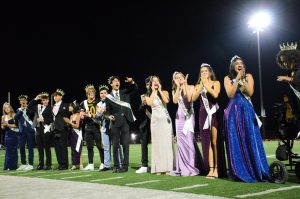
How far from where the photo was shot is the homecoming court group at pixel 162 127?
7.40 metres

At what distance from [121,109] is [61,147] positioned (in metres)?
2.60

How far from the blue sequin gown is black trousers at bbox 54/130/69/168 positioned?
5.57 metres

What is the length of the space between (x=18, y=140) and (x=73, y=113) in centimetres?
227

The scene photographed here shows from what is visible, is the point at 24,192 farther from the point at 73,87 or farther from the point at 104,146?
the point at 73,87

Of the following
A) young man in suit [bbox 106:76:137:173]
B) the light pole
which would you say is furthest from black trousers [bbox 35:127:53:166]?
the light pole

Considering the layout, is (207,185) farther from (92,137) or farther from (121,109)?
Answer: (92,137)

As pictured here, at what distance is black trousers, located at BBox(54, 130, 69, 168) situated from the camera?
11547 mm

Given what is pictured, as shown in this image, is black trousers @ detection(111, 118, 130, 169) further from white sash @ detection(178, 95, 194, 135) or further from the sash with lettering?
the sash with lettering

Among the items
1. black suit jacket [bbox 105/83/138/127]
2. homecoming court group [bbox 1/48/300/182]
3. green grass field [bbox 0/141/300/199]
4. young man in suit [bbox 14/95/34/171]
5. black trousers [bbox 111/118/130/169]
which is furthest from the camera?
young man in suit [bbox 14/95/34/171]

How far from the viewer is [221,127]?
26.5 ft

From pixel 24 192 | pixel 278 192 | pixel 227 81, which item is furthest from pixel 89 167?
pixel 278 192

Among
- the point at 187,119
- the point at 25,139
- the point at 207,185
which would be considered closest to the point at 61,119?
the point at 25,139

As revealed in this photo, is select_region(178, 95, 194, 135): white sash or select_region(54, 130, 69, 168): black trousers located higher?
select_region(178, 95, 194, 135): white sash

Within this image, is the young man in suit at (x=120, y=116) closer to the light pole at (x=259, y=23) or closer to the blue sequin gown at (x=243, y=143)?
the blue sequin gown at (x=243, y=143)
